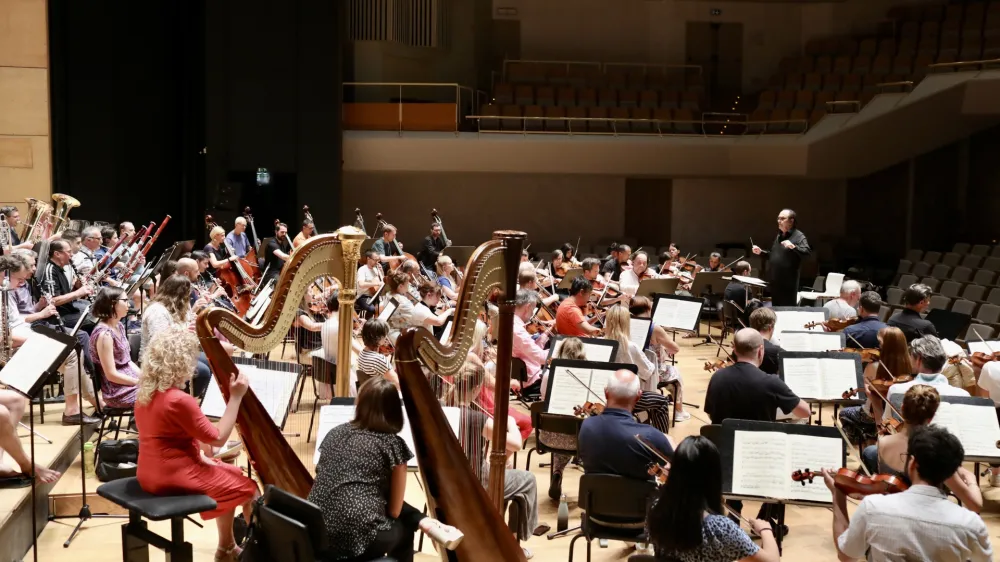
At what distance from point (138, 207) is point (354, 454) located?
40.5 ft

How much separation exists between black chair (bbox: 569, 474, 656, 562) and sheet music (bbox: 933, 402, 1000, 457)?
5.92ft

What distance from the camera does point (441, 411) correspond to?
4.02 m

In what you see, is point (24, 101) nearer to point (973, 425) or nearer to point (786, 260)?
point (786, 260)

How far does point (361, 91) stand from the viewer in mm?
15781

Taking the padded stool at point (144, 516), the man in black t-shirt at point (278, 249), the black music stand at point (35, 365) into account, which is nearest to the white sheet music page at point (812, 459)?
the padded stool at point (144, 516)

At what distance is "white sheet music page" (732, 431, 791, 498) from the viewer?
4.34 meters

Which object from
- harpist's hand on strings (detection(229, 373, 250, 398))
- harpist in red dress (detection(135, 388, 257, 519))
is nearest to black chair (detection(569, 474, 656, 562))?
harpist's hand on strings (detection(229, 373, 250, 398))

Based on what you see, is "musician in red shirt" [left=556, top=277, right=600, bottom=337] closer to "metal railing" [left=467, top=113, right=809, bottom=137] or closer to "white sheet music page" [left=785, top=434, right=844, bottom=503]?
"white sheet music page" [left=785, top=434, right=844, bottom=503]

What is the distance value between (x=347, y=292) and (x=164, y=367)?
0.82m

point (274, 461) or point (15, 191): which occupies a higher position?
point (15, 191)

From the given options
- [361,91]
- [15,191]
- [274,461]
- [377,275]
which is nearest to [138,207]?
[15,191]

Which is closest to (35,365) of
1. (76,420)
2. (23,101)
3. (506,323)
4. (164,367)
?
(164,367)

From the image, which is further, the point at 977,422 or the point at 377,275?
the point at 377,275

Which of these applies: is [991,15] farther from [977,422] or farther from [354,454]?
[354,454]
